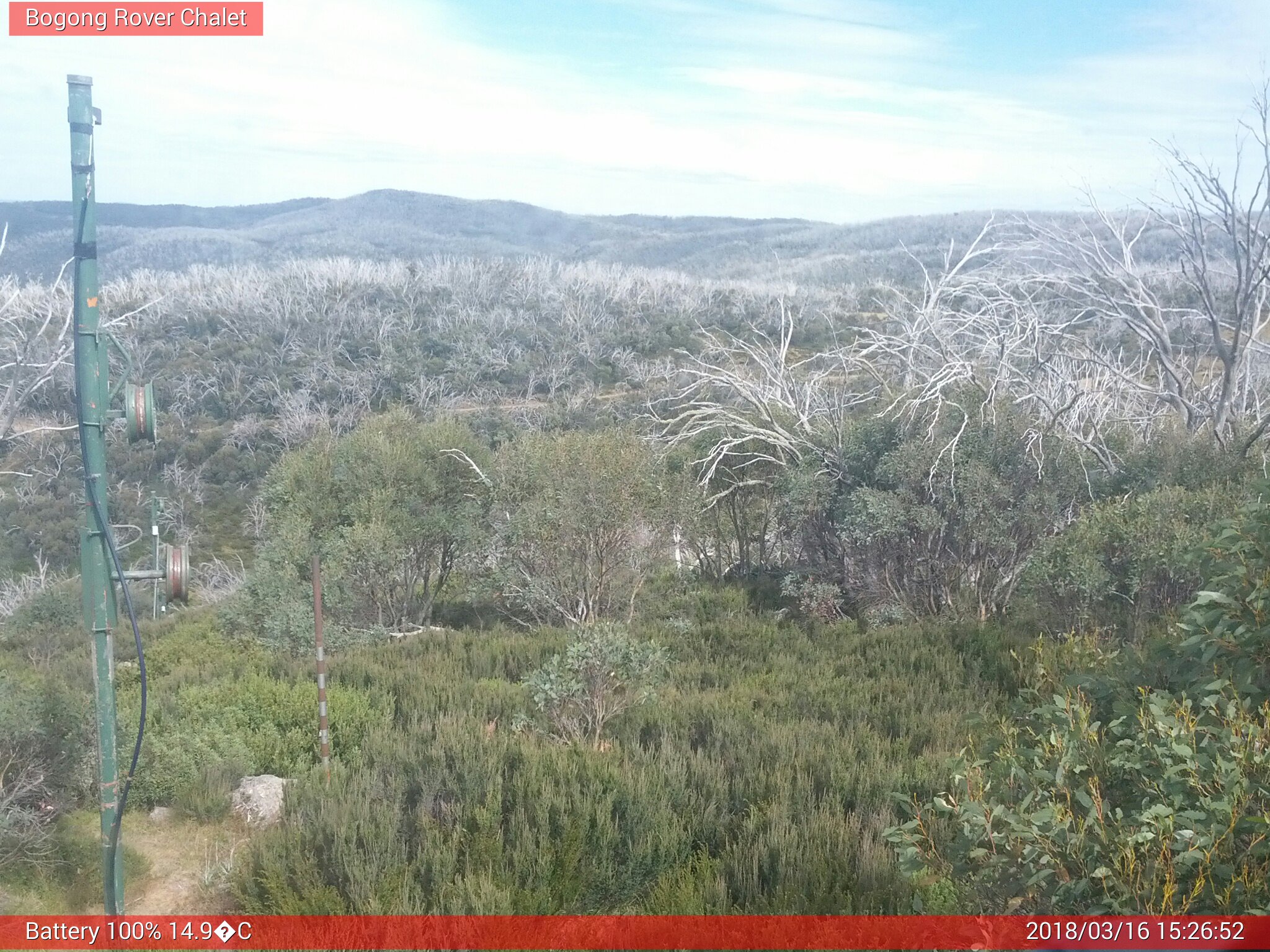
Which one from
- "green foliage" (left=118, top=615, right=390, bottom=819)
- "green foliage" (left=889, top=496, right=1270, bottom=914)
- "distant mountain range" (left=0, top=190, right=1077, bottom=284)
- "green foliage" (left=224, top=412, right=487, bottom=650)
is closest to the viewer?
"green foliage" (left=889, top=496, right=1270, bottom=914)

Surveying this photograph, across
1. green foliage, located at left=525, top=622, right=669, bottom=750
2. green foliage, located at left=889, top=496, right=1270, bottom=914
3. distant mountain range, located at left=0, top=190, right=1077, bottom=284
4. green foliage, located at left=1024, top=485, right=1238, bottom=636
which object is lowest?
green foliage, located at left=525, top=622, right=669, bottom=750

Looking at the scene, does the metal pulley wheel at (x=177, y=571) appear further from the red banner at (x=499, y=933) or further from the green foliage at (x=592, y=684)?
the green foliage at (x=592, y=684)

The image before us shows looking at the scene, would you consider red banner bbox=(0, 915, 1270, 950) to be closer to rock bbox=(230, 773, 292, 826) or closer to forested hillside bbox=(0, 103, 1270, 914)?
forested hillside bbox=(0, 103, 1270, 914)

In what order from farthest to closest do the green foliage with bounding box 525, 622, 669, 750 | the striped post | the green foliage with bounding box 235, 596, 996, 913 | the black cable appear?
the green foliage with bounding box 525, 622, 669, 750 < the striped post < the green foliage with bounding box 235, 596, 996, 913 < the black cable

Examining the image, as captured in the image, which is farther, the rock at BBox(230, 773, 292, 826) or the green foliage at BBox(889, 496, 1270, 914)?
the rock at BBox(230, 773, 292, 826)

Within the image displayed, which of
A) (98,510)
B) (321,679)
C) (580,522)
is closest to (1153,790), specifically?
(98,510)

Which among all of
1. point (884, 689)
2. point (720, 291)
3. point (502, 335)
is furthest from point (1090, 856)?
point (720, 291)

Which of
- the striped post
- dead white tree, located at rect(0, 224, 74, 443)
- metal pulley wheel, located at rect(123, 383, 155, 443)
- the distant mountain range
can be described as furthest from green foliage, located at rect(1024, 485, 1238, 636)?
the distant mountain range

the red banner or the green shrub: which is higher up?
the red banner

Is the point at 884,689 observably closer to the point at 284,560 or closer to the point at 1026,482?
the point at 1026,482
